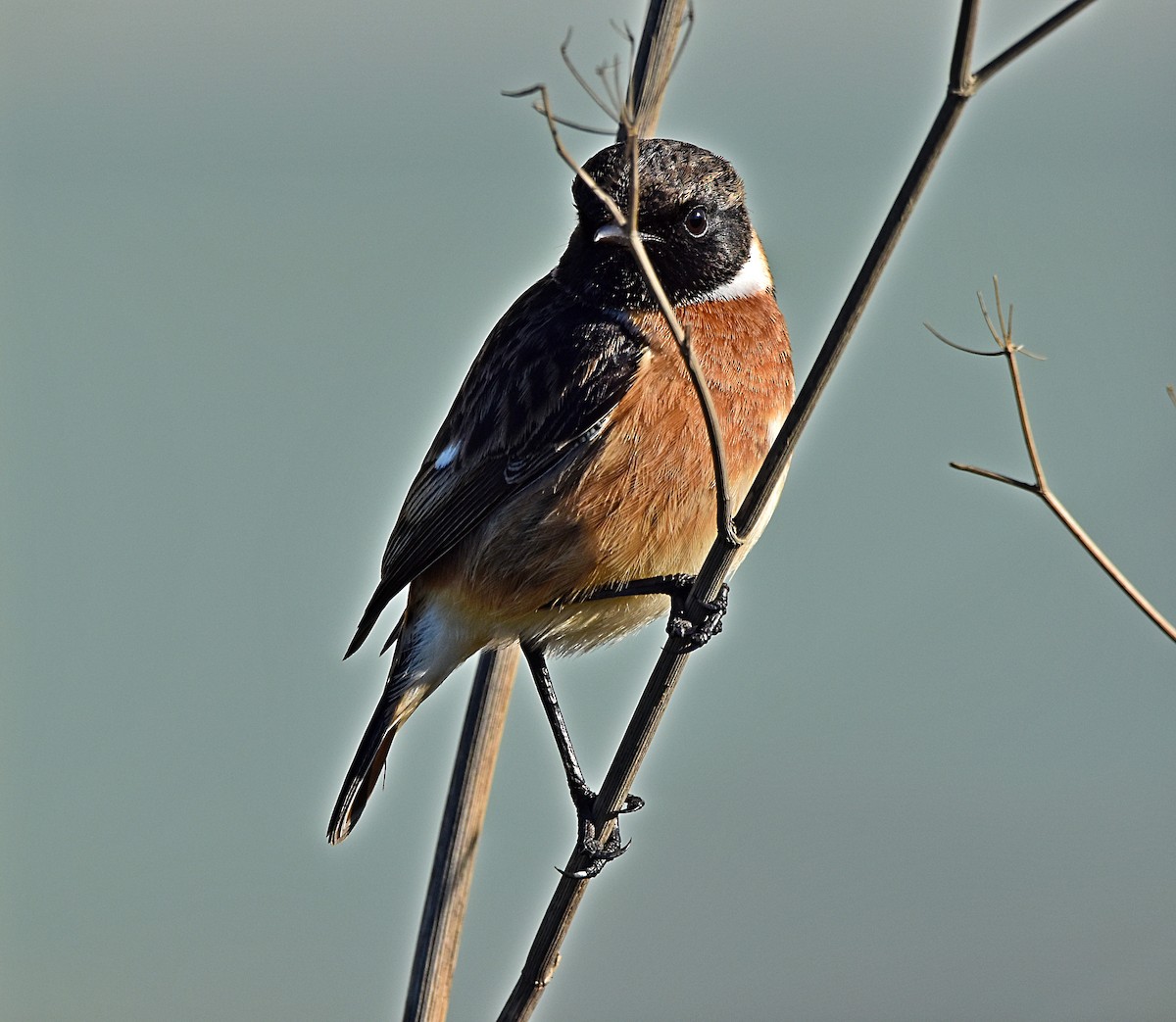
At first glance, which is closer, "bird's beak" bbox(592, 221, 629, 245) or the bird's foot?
the bird's foot

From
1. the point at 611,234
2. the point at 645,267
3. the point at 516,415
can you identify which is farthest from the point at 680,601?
the point at 645,267

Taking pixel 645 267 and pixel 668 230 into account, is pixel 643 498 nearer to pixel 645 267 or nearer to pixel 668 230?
pixel 668 230

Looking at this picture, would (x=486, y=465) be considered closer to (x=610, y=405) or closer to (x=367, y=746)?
(x=610, y=405)

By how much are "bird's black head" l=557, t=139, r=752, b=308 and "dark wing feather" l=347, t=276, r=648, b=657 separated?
94mm

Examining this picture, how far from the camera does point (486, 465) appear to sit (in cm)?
401

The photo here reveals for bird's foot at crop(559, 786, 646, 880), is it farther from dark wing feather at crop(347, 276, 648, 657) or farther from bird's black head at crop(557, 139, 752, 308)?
bird's black head at crop(557, 139, 752, 308)

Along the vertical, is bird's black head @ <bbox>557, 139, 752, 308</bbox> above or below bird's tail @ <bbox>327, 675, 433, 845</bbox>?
above

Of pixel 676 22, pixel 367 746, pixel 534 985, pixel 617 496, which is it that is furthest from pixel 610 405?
pixel 534 985

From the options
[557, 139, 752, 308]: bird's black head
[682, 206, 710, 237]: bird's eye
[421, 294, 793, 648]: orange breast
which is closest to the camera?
[421, 294, 793, 648]: orange breast

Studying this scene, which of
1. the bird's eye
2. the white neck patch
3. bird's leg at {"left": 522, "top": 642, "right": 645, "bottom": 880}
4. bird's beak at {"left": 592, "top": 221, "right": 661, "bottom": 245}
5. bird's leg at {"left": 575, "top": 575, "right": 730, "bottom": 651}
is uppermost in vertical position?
bird's beak at {"left": 592, "top": 221, "right": 661, "bottom": 245}

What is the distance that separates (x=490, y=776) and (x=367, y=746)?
0.98 meters

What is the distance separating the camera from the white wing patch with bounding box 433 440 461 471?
418cm

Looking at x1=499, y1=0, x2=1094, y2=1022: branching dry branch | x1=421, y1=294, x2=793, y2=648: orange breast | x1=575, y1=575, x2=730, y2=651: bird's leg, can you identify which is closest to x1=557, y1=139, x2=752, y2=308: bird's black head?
x1=421, y1=294, x2=793, y2=648: orange breast

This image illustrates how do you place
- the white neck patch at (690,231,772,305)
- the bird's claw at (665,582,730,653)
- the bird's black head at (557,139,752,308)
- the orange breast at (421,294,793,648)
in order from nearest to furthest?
1. the bird's claw at (665,582,730,653)
2. the orange breast at (421,294,793,648)
3. the bird's black head at (557,139,752,308)
4. the white neck patch at (690,231,772,305)
